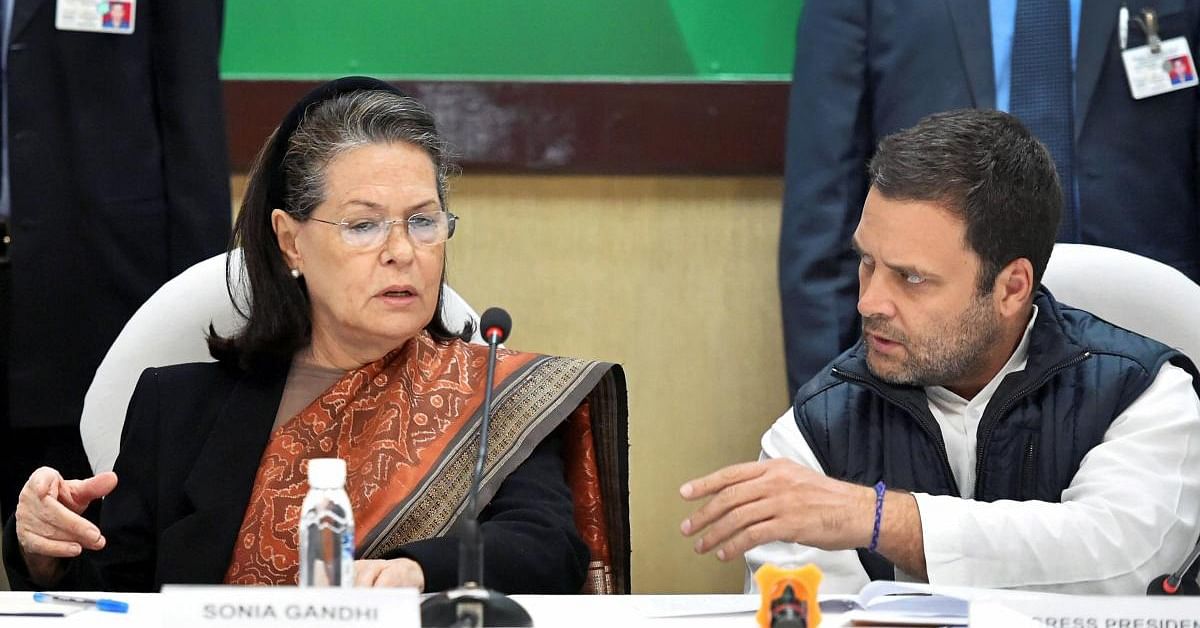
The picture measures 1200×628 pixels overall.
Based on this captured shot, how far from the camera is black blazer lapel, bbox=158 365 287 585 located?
2256mm

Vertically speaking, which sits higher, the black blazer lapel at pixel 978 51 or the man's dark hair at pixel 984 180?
the black blazer lapel at pixel 978 51

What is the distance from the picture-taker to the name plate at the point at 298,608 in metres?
1.51

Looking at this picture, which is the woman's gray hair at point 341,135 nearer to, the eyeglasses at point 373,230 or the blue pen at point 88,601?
the eyeglasses at point 373,230

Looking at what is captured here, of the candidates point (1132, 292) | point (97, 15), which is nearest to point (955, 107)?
point (1132, 292)

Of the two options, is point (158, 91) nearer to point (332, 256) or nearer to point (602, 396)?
point (332, 256)

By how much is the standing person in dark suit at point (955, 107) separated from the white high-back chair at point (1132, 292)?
809 millimetres

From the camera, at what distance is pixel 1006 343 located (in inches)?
96.8

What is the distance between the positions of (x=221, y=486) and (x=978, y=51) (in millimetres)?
1979

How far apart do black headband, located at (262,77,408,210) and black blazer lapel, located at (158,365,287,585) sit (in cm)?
30

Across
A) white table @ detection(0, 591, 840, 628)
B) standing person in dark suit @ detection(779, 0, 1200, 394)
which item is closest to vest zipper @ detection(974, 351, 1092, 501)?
white table @ detection(0, 591, 840, 628)

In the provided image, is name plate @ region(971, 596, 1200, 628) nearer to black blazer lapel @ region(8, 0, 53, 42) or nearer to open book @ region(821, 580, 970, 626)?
open book @ region(821, 580, 970, 626)

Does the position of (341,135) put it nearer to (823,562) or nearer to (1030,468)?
(823,562)

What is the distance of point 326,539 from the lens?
1.74m

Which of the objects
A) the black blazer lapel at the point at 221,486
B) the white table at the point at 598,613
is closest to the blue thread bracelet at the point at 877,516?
the white table at the point at 598,613
